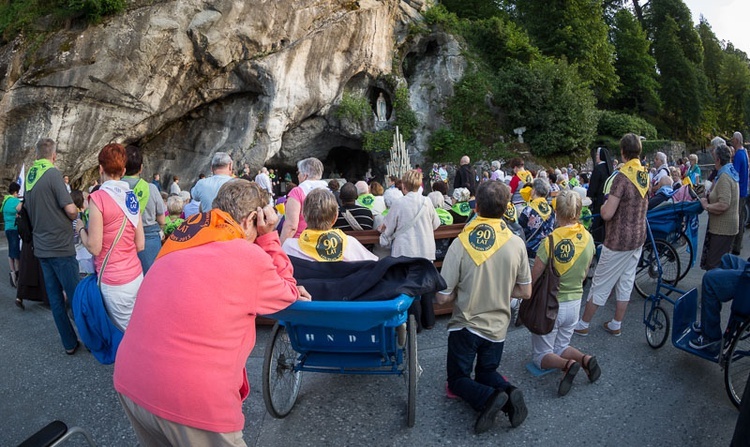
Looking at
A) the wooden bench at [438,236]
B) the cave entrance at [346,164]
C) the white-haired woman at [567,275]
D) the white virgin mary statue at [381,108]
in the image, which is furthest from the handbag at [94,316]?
the cave entrance at [346,164]

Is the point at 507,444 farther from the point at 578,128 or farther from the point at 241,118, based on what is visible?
the point at 578,128

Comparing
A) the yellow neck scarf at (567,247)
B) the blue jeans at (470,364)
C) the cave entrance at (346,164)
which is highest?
the cave entrance at (346,164)

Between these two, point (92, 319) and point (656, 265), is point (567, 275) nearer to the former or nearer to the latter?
point (656, 265)

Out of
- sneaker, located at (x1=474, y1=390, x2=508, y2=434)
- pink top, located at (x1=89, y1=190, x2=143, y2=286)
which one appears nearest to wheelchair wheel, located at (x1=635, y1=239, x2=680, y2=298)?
sneaker, located at (x1=474, y1=390, x2=508, y2=434)

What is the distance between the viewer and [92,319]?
353cm

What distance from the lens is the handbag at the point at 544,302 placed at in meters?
3.46

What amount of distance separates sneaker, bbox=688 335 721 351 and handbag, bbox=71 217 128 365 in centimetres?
438

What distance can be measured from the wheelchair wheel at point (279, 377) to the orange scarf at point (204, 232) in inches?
59.9

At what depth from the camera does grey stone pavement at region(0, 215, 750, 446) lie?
3.10 metres

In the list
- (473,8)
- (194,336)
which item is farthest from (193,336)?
(473,8)

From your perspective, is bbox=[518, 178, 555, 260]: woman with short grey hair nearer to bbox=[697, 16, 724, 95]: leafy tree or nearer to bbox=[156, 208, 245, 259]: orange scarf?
bbox=[156, 208, 245, 259]: orange scarf

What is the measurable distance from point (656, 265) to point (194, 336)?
230 inches

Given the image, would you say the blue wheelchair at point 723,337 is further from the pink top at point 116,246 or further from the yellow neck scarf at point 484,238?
the pink top at point 116,246

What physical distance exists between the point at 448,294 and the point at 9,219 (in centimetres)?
657
